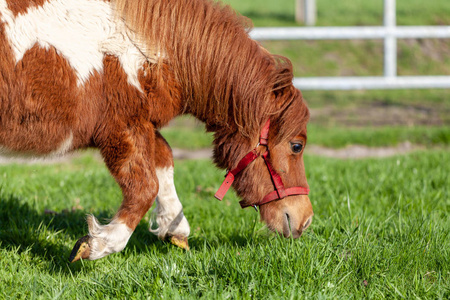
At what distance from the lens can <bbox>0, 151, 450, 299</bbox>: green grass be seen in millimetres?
2572

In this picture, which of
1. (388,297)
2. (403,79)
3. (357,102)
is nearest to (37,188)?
(388,297)

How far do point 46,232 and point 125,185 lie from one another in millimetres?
1025

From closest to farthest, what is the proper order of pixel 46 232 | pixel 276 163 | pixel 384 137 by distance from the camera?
pixel 276 163
pixel 46 232
pixel 384 137

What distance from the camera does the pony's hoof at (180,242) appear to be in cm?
329

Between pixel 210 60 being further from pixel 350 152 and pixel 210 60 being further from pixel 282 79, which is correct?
pixel 350 152

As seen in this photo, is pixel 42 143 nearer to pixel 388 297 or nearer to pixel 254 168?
pixel 254 168

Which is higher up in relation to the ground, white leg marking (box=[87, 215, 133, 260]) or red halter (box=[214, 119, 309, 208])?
red halter (box=[214, 119, 309, 208])

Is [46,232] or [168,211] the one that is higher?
[168,211]

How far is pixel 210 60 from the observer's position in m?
2.92

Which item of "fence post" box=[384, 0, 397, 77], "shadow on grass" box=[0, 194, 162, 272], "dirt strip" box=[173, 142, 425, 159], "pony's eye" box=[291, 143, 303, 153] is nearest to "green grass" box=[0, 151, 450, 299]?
"shadow on grass" box=[0, 194, 162, 272]

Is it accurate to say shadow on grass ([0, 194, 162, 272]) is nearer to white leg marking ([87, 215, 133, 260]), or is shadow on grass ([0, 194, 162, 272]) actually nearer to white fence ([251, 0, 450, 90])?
white leg marking ([87, 215, 133, 260])

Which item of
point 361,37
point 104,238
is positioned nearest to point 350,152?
point 361,37

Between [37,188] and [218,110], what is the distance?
99.4 inches

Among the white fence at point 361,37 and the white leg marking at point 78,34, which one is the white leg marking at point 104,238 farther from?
the white fence at point 361,37
